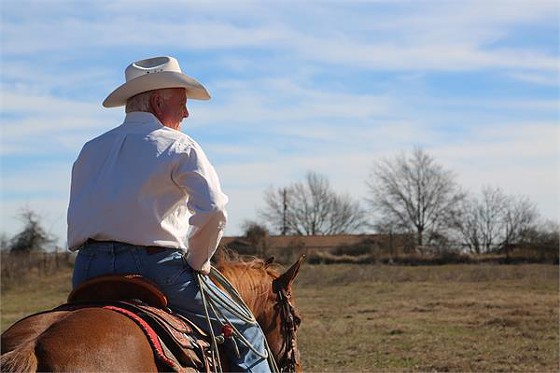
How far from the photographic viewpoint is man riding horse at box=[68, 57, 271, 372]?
397 centimetres

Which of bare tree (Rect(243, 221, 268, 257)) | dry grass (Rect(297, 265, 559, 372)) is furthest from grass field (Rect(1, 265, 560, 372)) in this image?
bare tree (Rect(243, 221, 268, 257))

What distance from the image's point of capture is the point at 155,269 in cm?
401

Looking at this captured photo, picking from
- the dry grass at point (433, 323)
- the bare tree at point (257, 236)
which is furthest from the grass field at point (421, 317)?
the bare tree at point (257, 236)

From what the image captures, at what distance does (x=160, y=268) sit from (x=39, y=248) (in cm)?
3807

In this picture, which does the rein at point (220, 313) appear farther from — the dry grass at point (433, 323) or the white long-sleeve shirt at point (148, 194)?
the dry grass at point (433, 323)

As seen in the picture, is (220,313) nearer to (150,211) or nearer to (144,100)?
(150,211)

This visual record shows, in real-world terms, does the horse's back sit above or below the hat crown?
below

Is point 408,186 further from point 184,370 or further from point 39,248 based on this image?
point 184,370

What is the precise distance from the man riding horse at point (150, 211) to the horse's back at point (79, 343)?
475 mm

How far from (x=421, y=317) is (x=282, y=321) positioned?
1363cm

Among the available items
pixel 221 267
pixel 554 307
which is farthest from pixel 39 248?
pixel 221 267

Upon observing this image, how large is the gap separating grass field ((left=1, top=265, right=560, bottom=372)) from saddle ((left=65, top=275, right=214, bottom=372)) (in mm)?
7327

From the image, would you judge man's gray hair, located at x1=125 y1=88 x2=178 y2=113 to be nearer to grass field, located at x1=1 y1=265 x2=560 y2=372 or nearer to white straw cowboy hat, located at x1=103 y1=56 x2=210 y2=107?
white straw cowboy hat, located at x1=103 y1=56 x2=210 y2=107

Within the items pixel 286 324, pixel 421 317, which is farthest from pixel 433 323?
pixel 286 324
